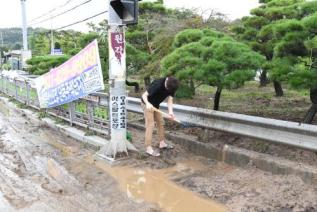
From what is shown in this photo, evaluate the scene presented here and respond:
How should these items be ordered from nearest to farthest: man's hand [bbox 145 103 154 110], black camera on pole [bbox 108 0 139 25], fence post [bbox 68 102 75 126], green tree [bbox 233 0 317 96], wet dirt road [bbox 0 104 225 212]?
1. wet dirt road [bbox 0 104 225 212]
2. green tree [bbox 233 0 317 96]
3. black camera on pole [bbox 108 0 139 25]
4. man's hand [bbox 145 103 154 110]
5. fence post [bbox 68 102 75 126]

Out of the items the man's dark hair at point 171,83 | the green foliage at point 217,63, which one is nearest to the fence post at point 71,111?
the green foliage at point 217,63

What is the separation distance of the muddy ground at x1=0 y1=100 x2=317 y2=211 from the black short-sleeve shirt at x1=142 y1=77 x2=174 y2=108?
3.05ft

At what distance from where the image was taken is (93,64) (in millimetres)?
7125

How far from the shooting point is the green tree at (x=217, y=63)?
6.38 metres

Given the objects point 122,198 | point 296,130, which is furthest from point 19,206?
point 296,130

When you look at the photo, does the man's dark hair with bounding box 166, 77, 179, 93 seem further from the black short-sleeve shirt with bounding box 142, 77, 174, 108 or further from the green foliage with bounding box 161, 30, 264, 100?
the green foliage with bounding box 161, 30, 264, 100

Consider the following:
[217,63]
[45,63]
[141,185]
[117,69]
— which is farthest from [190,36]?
[45,63]

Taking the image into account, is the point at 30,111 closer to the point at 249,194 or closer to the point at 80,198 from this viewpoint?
the point at 80,198

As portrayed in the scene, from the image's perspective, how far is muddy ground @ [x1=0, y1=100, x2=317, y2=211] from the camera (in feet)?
14.8

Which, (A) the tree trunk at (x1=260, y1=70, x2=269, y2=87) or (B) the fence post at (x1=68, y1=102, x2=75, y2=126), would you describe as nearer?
(A) the tree trunk at (x1=260, y1=70, x2=269, y2=87)

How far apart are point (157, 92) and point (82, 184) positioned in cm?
199

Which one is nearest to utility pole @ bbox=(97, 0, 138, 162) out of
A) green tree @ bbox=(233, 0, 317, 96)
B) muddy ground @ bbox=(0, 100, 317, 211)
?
muddy ground @ bbox=(0, 100, 317, 211)

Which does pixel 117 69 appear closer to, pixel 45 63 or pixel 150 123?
pixel 150 123

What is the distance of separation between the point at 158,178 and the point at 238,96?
621 centimetres
